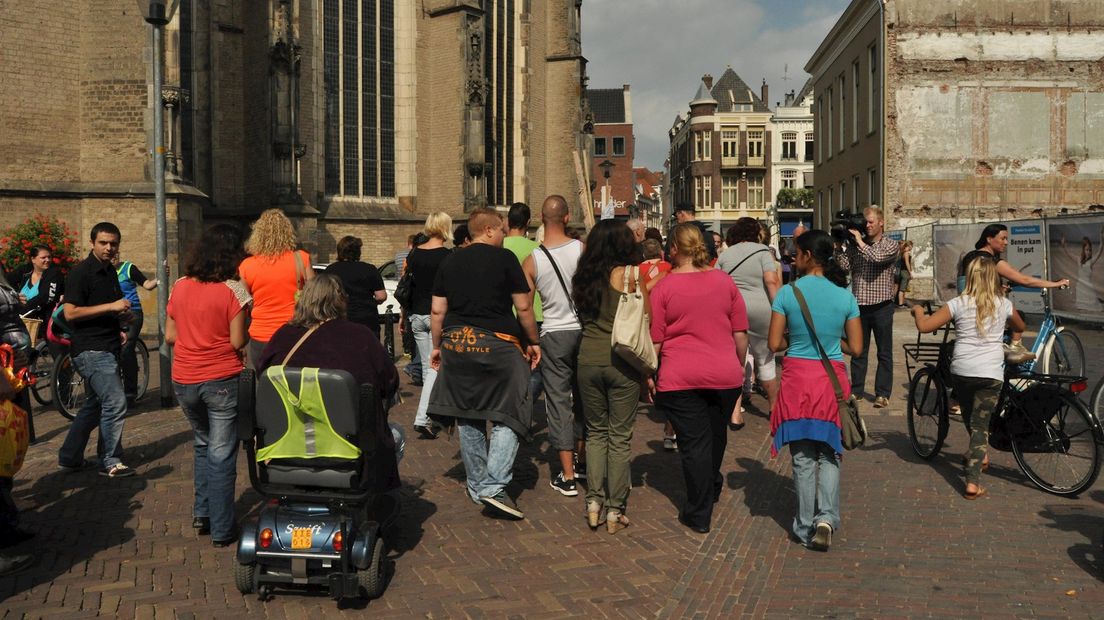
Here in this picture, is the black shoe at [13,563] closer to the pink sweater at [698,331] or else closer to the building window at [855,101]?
the pink sweater at [698,331]

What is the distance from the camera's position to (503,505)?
577 centimetres

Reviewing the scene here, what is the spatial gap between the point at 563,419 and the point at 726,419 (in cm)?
114

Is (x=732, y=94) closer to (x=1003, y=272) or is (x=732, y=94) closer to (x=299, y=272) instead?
(x=1003, y=272)

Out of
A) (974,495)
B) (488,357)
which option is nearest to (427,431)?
(488,357)

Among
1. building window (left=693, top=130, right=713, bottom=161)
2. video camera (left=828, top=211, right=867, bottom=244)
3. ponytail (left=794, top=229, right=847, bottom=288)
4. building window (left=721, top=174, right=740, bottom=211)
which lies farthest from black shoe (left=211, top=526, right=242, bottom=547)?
building window (left=721, top=174, right=740, bottom=211)

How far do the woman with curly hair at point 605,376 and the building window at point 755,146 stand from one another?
71605mm

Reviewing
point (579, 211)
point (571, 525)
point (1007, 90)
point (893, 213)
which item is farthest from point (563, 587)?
point (579, 211)

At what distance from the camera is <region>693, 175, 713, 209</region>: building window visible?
2970 inches

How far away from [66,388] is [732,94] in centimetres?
7298

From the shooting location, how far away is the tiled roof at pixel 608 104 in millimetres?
81625

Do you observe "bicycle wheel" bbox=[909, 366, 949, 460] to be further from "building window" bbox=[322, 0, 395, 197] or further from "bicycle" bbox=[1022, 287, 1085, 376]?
"building window" bbox=[322, 0, 395, 197]

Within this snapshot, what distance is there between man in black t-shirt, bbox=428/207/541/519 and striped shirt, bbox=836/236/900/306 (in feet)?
16.5

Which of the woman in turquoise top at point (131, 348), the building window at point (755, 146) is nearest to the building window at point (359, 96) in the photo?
the woman in turquoise top at point (131, 348)

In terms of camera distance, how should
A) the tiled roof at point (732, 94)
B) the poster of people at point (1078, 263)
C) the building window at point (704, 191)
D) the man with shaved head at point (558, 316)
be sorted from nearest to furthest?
1. the man with shaved head at point (558, 316)
2. the poster of people at point (1078, 263)
3. the building window at point (704, 191)
4. the tiled roof at point (732, 94)
